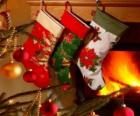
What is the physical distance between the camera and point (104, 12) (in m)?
1.63

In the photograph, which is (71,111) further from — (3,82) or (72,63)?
(3,82)

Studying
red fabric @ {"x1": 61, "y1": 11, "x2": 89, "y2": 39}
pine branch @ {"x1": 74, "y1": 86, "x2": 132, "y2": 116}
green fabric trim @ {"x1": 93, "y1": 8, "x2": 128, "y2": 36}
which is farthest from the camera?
red fabric @ {"x1": 61, "y1": 11, "x2": 89, "y2": 39}

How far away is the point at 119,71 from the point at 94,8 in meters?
0.39

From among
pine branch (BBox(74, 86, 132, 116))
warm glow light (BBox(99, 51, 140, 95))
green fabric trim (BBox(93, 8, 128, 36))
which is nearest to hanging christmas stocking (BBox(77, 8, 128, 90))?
green fabric trim (BBox(93, 8, 128, 36))

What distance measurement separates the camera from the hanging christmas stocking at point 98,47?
5.26ft

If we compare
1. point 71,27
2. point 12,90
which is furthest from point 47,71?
point 12,90

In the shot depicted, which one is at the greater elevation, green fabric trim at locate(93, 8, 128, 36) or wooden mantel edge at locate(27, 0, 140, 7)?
wooden mantel edge at locate(27, 0, 140, 7)

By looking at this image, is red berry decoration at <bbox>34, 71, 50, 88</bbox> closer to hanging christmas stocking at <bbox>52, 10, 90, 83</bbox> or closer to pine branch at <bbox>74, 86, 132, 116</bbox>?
hanging christmas stocking at <bbox>52, 10, 90, 83</bbox>

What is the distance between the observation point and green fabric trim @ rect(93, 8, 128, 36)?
1.59m

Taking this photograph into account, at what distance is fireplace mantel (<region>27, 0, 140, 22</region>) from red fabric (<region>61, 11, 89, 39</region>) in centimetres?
6

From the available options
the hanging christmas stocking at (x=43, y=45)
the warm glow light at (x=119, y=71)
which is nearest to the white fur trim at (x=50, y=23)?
the hanging christmas stocking at (x=43, y=45)

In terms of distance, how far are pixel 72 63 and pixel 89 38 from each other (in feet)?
0.63

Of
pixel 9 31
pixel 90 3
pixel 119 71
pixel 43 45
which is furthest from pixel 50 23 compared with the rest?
pixel 9 31

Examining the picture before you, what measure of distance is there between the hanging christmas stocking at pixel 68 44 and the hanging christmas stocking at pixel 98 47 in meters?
0.05
